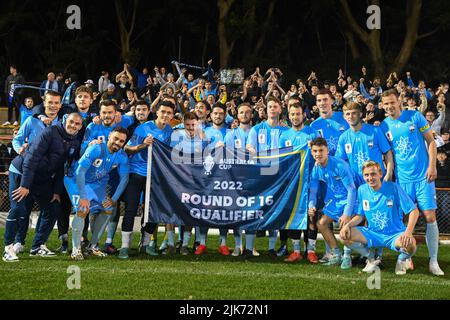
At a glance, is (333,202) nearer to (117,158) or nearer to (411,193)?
(411,193)

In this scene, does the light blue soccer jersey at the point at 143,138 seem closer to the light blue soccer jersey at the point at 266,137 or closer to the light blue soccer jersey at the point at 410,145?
the light blue soccer jersey at the point at 266,137

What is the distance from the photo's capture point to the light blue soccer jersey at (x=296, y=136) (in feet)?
30.8

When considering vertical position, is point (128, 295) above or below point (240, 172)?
below

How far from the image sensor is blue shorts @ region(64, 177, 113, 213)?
893cm

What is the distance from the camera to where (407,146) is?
336 inches

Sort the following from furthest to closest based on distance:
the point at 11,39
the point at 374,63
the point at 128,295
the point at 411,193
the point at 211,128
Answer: the point at 11,39
the point at 374,63
the point at 211,128
the point at 411,193
the point at 128,295

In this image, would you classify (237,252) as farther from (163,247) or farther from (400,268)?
(400,268)

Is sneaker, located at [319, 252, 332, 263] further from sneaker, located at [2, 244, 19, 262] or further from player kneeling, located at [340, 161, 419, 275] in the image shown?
sneaker, located at [2, 244, 19, 262]

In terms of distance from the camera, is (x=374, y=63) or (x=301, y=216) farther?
(x=374, y=63)

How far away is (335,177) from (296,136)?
972mm

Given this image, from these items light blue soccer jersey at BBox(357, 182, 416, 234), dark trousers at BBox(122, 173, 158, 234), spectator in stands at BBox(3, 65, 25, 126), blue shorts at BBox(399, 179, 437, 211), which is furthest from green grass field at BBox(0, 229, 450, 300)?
spectator in stands at BBox(3, 65, 25, 126)

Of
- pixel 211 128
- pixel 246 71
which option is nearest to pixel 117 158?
pixel 211 128

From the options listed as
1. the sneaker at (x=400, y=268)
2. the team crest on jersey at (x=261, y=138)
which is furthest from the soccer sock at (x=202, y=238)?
the sneaker at (x=400, y=268)

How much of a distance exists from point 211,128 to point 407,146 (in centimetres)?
279
